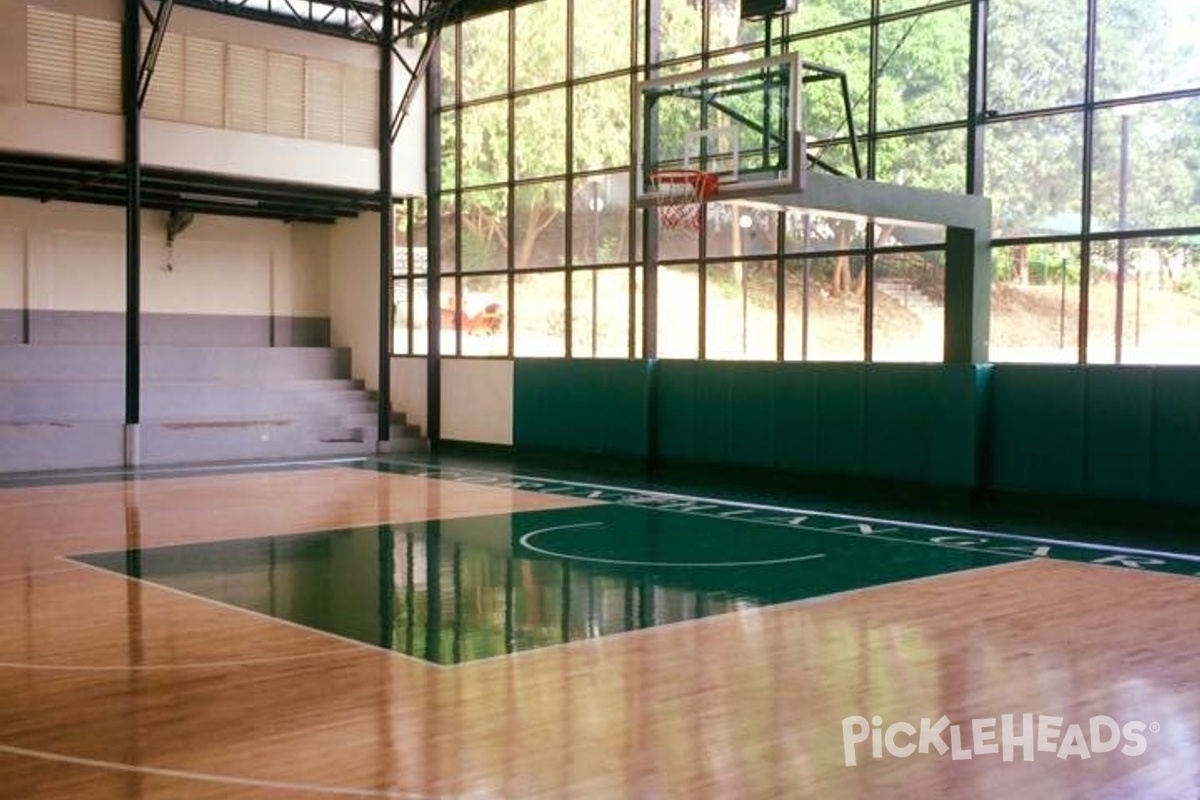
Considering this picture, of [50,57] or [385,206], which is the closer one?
[50,57]

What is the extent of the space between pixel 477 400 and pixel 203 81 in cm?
591

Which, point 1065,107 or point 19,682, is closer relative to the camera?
point 19,682

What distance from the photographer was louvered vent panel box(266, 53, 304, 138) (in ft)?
59.7

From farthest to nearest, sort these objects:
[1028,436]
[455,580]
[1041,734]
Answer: [1028,436], [455,580], [1041,734]

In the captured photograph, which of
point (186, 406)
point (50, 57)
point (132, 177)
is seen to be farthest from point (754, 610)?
point (50, 57)

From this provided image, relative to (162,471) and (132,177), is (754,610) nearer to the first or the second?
(162,471)

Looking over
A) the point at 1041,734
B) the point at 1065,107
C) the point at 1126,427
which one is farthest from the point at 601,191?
the point at 1041,734

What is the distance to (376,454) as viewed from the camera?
1872cm

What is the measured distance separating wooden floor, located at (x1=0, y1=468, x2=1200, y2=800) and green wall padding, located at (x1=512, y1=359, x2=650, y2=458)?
7548 millimetres

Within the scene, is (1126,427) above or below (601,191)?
below

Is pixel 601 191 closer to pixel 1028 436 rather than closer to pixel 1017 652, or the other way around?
pixel 1028 436

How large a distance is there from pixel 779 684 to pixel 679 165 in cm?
723

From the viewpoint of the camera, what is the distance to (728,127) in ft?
39.3

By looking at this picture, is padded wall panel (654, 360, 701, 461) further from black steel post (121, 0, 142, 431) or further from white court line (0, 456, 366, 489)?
black steel post (121, 0, 142, 431)
